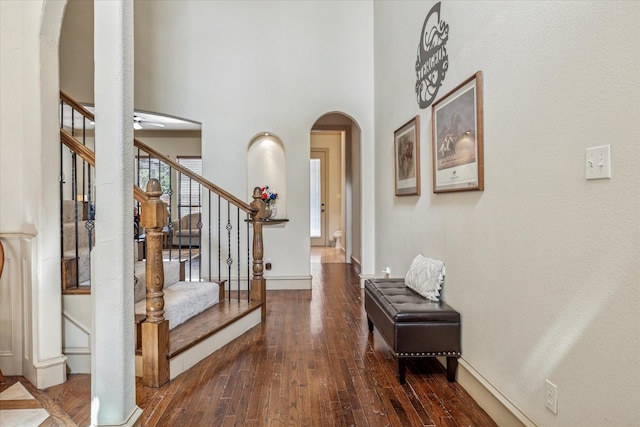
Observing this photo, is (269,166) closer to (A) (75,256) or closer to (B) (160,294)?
(A) (75,256)

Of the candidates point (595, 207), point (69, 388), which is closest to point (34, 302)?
point (69, 388)

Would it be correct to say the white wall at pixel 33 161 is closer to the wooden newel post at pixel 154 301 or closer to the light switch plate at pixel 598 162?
the wooden newel post at pixel 154 301

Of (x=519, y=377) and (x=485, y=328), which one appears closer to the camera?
(x=519, y=377)

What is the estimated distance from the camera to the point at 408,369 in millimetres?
2664

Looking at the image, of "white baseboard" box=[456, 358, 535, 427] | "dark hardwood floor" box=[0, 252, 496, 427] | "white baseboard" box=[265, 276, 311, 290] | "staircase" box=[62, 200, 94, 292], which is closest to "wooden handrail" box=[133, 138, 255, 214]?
"staircase" box=[62, 200, 94, 292]

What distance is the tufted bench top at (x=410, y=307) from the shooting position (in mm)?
2383

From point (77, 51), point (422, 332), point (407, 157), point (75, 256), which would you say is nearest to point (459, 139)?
point (407, 157)

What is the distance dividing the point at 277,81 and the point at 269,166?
125cm

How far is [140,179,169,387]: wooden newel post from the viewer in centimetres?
226

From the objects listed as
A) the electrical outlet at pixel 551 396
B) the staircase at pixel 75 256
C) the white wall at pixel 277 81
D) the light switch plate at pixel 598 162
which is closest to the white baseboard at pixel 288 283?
the white wall at pixel 277 81

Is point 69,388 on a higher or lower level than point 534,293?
lower

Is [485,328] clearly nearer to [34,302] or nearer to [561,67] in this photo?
[561,67]

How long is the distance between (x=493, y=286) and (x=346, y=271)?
4626 mm

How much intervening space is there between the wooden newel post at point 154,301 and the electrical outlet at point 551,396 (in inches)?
86.4
